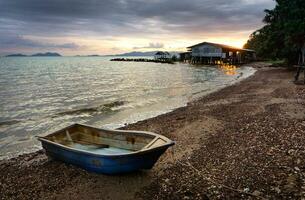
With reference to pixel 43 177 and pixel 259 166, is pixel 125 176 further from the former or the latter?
pixel 259 166

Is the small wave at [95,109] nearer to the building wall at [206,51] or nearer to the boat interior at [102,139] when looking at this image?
the boat interior at [102,139]

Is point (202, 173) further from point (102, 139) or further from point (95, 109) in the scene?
point (95, 109)

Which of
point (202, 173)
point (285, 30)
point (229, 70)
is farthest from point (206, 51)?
point (202, 173)

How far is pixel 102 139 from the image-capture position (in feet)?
35.7

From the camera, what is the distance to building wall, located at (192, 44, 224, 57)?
80875 millimetres

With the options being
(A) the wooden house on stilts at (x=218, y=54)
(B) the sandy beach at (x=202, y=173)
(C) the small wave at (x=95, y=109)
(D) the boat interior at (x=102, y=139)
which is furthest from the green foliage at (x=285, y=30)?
(A) the wooden house on stilts at (x=218, y=54)

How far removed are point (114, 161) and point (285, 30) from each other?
3379cm

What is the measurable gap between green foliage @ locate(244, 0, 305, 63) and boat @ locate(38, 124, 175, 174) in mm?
27150

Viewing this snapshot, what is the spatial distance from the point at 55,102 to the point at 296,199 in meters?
24.9

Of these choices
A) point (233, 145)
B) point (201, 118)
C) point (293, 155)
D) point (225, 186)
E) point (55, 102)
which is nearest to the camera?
point (225, 186)

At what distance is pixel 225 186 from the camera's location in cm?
763

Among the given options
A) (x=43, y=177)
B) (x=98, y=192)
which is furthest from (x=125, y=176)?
(x=43, y=177)

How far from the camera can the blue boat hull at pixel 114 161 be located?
329 inches

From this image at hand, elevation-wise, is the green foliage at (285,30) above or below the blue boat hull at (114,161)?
above
